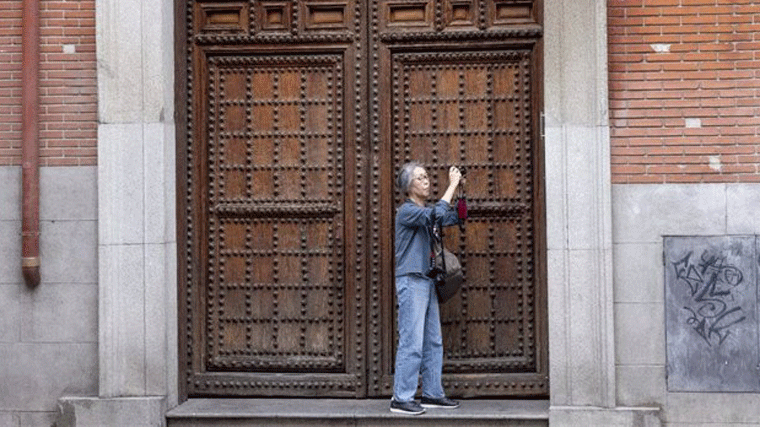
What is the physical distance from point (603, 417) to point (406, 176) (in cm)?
216

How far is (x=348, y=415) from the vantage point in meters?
8.84

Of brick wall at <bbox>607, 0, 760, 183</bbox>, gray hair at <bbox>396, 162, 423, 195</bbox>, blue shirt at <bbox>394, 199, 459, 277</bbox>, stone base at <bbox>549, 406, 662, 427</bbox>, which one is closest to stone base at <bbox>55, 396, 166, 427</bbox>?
blue shirt at <bbox>394, 199, 459, 277</bbox>

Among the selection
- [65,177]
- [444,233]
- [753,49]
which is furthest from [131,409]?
[753,49]

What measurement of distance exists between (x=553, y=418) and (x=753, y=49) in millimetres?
2929

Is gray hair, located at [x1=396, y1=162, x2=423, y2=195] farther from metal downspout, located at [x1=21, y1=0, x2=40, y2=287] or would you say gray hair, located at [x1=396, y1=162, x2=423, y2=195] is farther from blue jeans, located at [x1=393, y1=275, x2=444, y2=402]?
metal downspout, located at [x1=21, y1=0, x2=40, y2=287]

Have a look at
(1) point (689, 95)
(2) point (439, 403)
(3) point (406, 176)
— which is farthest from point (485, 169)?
(2) point (439, 403)

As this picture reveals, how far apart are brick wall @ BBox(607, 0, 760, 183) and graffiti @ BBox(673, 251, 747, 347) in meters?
0.61

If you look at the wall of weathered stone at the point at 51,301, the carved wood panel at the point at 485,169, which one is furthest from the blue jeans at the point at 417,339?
the wall of weathered stone at the point at 51,301

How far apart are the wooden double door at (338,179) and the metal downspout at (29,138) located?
106 cm

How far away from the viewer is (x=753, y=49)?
8711mm

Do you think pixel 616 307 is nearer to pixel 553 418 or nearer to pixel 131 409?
pixel 553 418

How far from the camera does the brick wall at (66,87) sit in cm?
910

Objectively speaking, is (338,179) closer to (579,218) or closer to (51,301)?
(579,218)

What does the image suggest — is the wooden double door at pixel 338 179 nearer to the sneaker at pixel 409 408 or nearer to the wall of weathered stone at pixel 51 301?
the sneaker at pixel 409 408
